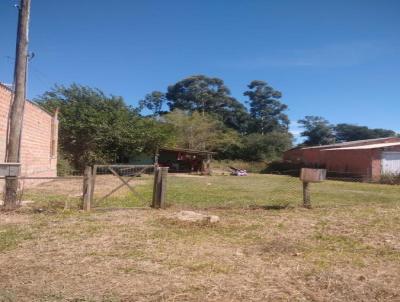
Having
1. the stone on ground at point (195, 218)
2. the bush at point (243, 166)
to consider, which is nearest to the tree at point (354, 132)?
the bush at point (243, 166)

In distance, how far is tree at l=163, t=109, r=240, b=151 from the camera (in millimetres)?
48469

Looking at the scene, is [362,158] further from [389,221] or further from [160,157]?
[389,221]

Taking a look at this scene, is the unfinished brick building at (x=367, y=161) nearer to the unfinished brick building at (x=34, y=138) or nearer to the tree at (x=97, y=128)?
the tree at (x=97, y=128)

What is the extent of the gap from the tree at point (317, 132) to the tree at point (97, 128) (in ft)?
112

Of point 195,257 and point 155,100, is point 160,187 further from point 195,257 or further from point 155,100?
point 155,100

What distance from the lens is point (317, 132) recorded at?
59.8m

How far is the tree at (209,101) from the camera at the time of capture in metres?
63.3

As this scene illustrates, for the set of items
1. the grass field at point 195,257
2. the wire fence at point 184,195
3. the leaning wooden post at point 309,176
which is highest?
the leaning wooden post at point 309,176

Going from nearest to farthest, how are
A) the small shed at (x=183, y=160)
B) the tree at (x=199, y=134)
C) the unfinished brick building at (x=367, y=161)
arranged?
the unfinished brick building at (x=367, y=161) → the small shed at (x=183, y=160) → the tree at (x=199, y=134)

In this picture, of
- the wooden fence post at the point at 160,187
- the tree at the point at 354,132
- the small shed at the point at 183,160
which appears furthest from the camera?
the tree at the point at 354,132

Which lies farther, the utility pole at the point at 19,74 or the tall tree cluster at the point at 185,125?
the tall tree cluster at the point at 185,125

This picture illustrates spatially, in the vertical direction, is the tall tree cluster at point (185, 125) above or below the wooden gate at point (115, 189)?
above

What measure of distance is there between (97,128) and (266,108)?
4044cm

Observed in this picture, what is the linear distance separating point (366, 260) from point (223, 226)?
10.3 feet
